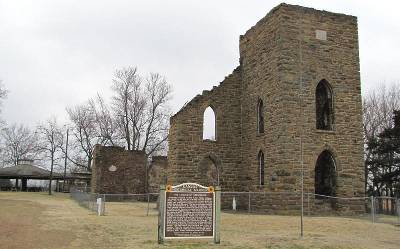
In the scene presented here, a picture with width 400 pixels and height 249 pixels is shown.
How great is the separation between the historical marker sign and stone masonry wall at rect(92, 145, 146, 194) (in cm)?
2905

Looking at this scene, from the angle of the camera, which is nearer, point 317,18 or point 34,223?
point 34,223

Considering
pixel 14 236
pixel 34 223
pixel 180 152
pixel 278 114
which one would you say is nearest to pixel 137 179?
pixel 180 152

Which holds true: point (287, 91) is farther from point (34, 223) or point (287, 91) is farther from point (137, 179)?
point (137, 179)

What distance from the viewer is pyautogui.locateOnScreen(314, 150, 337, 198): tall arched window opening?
77.9 ft

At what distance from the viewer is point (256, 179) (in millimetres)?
25406

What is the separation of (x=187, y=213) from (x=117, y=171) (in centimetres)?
2983

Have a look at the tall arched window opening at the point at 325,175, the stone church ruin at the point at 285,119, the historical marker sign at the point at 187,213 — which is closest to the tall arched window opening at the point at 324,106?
the stone church ruin at the point at 285,119

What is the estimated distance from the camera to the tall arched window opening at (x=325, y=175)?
2374 cm

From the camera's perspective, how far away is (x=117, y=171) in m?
41.0

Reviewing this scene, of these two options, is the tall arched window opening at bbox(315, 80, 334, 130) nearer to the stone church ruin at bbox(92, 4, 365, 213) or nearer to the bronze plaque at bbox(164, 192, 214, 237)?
the stone church ruin at bbox(92, 4, 365, 213)

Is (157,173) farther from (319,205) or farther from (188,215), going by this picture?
(188,215)

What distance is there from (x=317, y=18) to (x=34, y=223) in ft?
52.7

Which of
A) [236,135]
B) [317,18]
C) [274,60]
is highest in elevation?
[317,18]

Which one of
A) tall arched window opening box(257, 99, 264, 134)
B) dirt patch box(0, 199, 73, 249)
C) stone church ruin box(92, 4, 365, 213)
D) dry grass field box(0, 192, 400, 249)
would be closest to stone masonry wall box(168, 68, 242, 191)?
stone church ruin box(92, 4, 365, 213)
